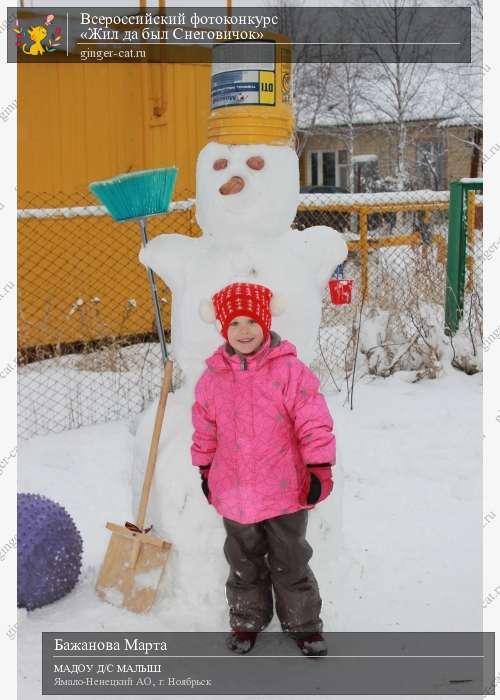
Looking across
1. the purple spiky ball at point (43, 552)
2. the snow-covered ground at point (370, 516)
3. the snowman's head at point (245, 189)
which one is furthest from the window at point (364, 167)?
the purple spiky ball at point (43, 552)

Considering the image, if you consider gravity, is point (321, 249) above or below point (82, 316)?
above

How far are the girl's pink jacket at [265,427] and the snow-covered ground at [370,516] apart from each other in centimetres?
37

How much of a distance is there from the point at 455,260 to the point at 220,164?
351 cm

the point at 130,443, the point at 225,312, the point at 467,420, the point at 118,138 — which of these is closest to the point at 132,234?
the point at 118,138

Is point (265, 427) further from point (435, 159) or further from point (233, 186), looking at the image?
point (435, 159)

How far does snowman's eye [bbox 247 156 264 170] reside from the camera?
8.29 ft

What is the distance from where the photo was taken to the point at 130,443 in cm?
445

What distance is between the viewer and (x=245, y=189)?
2520 millimetres

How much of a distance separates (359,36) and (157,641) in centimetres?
207


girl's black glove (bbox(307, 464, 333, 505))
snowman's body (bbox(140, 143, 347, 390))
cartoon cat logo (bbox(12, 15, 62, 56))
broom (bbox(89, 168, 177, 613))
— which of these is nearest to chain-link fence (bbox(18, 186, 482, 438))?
cartoon cat logo (bbox(12, 15, 62, 56))

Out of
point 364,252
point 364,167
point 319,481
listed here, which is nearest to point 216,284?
point 319,481

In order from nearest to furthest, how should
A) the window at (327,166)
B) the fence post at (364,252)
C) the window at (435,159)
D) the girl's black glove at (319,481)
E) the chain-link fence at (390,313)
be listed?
the girl's black glove at (319,481) < the chain-link fence at (390,313) < the fence post at (364,252) < the window at (435,159) < the window at (327,166)

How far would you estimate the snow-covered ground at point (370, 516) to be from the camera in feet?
8.86

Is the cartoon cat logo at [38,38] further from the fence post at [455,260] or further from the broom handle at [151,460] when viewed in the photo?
the fence post at [455,260]
